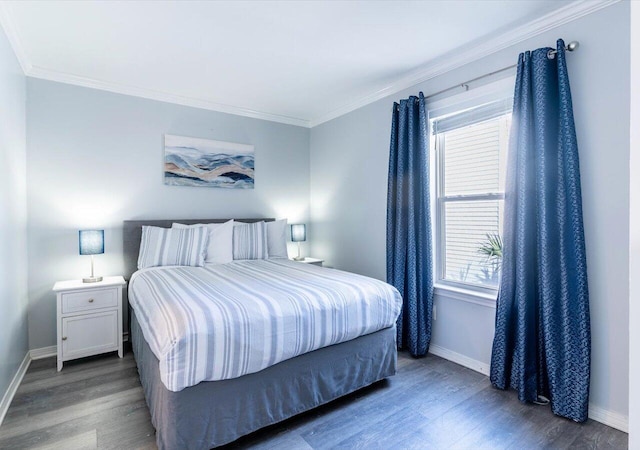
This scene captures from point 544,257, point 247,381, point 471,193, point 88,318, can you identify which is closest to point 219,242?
point 88,318

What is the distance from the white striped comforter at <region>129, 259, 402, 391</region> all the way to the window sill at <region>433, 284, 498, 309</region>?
646 mm

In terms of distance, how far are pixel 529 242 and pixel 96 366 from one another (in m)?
3.45

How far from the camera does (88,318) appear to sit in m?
2.80

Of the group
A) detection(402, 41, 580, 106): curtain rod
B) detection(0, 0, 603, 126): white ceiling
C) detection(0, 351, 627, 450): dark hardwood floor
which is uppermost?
detection(0, 0, 603, 126): white ceiling

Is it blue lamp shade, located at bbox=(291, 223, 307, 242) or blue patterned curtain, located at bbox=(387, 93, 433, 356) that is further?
blue lamp shade, located at bbox=(291, 223, 307, 242)

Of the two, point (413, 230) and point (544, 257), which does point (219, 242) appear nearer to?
point (413, 230)

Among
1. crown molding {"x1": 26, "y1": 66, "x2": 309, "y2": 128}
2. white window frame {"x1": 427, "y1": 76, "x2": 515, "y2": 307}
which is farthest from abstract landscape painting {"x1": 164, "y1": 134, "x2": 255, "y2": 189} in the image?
white window frame {"x1": 427, "y1": 76, "x2": 515, "y2": 307}

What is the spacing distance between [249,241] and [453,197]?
6.97 feet

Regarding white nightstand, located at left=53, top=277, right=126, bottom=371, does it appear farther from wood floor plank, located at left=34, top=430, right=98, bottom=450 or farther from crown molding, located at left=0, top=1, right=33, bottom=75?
crown molding, located at left=0, top=1, right=33, bottom=75

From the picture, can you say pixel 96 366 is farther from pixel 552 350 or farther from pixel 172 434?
pixel 552 350

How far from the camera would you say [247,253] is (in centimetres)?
365

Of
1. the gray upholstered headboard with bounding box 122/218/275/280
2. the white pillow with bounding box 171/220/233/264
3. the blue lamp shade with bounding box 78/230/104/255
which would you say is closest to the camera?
the blue lamp shade with bounding box 78/230/104/255

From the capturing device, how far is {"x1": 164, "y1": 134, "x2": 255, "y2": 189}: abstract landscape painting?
3621 millimetres

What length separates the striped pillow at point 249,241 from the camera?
11.9ft
